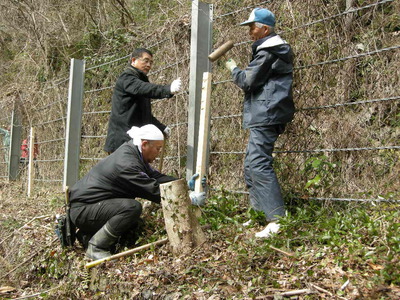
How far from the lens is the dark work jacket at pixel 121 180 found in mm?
4117

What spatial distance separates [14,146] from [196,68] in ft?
20.5

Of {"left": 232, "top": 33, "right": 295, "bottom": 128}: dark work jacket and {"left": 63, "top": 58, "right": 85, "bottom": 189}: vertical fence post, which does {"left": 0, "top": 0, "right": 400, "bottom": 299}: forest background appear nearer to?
{"left": 232, "top": 33, "right": 295, "bottom": 128}: dark work jacket

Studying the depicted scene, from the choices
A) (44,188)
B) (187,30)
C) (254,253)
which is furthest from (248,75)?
(44,188)

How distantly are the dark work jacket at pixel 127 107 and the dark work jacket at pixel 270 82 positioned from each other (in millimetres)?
1317

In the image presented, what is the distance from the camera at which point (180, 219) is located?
3795 millimetres

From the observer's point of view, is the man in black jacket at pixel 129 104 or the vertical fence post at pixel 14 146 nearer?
the man in black jacket at pixel 129 104

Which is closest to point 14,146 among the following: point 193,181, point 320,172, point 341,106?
point 193,181

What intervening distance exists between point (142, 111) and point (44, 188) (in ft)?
12.8

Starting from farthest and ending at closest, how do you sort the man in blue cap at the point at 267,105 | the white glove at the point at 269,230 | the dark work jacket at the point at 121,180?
1. the dark work jacket at the point at 121,180
2. the man in blue cap at the point at 267,105
3. the white glove at the point at 269,230

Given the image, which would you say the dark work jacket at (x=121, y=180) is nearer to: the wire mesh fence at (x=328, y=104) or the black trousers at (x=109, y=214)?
the black trousers at (x=109, y=214)

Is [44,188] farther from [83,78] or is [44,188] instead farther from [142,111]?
[142,111]

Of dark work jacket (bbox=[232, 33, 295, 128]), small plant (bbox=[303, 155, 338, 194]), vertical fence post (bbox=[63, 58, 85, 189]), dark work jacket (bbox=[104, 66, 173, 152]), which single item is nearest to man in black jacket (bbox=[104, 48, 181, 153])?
dark work jacket (bbox=[104, 66, 173, 152])

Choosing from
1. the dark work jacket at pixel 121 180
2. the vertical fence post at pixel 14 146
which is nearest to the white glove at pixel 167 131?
the dark work jacket at pixel 121 180

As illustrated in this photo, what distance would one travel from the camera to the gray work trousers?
12.6 ft
